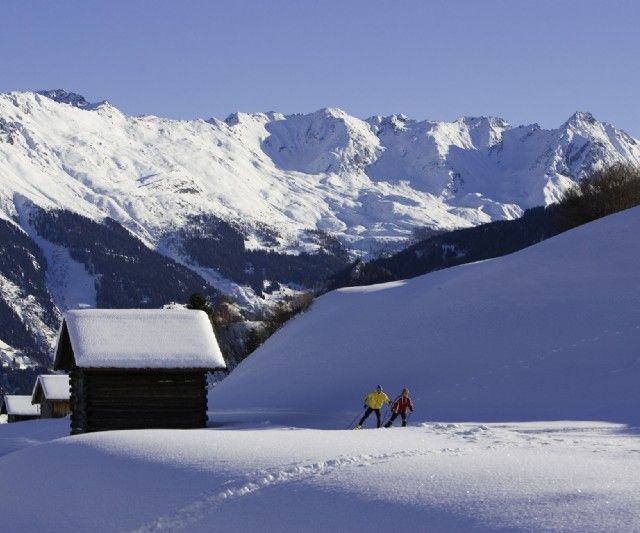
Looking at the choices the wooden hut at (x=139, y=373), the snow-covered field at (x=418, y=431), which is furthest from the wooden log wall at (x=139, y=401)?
the snow-covered field at (x=418, y=431)

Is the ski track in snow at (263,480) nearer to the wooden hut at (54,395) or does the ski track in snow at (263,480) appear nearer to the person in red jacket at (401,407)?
the person in red jacket at (401,407)

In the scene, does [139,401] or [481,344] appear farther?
[481,344]

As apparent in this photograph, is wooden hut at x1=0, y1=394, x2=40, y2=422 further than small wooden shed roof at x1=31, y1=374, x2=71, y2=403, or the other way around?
wooden hut at x1=0, y1=394, x2=40, y2=422

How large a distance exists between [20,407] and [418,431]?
250 ft

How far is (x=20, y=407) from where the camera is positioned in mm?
102375

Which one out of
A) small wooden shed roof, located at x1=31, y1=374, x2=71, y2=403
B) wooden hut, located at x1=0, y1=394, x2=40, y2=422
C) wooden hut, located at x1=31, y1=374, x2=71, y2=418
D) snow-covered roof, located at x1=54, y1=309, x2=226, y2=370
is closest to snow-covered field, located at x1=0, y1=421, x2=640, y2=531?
snow-covered roof, located at x1=54, y1=309, x2=226, y2=370

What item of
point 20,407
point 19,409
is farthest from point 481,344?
point 20,407

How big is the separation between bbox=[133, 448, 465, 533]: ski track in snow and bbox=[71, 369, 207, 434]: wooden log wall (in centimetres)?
1996

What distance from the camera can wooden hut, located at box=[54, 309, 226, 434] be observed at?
1703 inches

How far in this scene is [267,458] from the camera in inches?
958

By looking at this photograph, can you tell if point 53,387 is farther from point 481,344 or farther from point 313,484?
point 313,484

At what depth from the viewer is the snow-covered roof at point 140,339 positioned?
142 feet

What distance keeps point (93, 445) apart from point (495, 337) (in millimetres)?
27151

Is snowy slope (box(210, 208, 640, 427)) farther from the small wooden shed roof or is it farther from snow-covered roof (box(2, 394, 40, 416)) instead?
snow-covered roof (box(2, 394, 40, 416))
